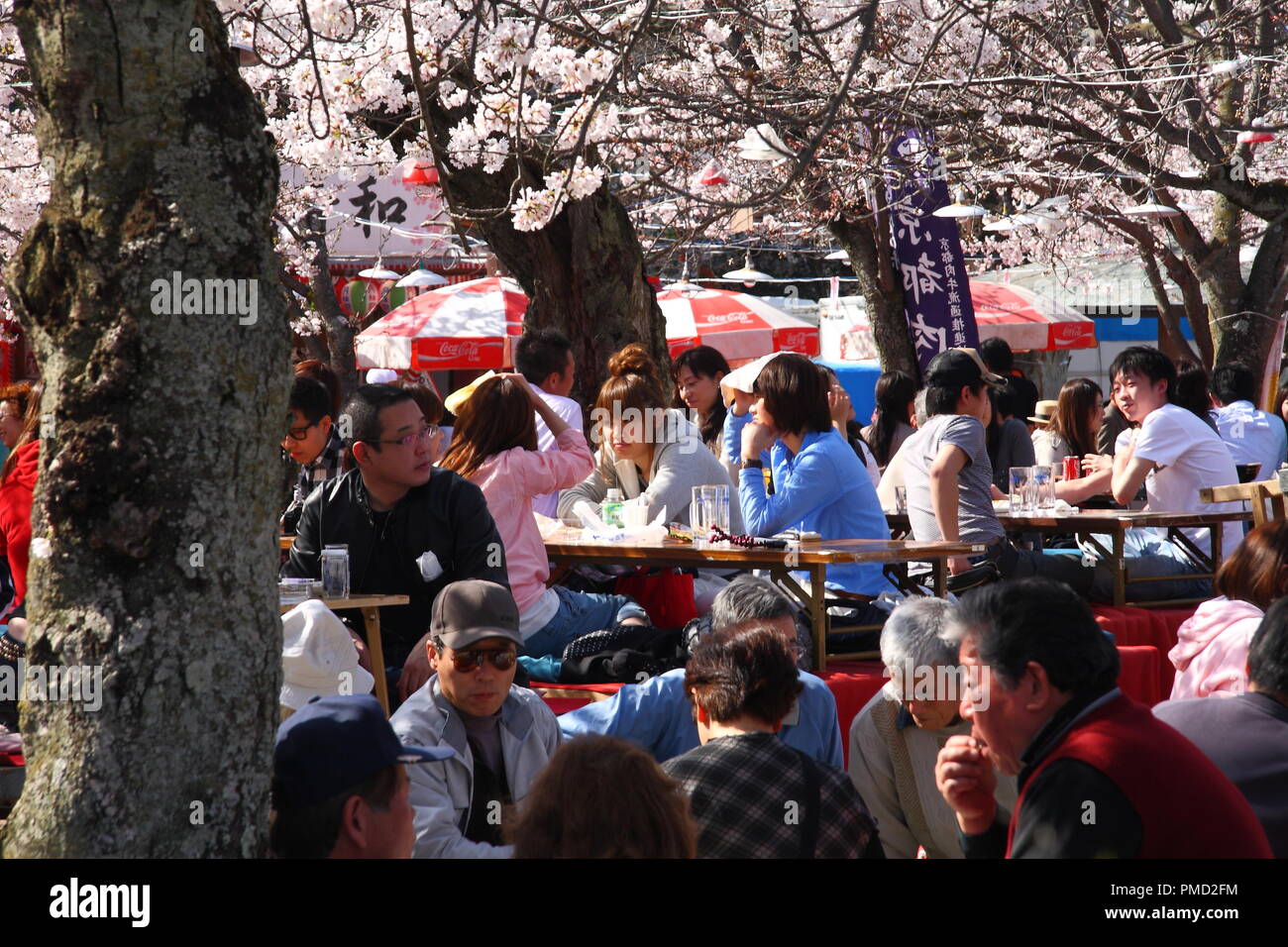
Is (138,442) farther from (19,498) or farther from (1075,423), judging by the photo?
(1075,423)

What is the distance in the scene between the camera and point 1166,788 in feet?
8.01

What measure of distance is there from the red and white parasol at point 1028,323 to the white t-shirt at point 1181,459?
26.2 ft

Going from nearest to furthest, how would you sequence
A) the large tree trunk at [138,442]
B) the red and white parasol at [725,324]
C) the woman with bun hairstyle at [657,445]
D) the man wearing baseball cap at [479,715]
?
the large tree trunk at [138,442], the man wearing baseball cap at [479,715], the woman with bun hairstyle at [657,445], the red and white parasol at [725,324]

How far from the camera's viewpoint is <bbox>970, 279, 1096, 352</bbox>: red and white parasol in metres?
15.4

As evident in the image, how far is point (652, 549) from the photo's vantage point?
19.7 feet

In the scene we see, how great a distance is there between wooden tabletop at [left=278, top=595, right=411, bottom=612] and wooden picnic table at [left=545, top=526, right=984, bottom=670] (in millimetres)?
1326

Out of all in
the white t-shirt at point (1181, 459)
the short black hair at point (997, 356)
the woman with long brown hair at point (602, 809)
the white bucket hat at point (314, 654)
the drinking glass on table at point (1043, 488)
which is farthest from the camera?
the short black hair at point (997, 356)

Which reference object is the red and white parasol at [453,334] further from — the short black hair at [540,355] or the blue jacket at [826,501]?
the blue jacket at [826,501]

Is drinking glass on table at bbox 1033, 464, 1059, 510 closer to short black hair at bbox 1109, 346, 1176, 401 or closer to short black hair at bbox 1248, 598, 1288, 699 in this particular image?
short black hair at bbox 1109, 346, 1176, 401

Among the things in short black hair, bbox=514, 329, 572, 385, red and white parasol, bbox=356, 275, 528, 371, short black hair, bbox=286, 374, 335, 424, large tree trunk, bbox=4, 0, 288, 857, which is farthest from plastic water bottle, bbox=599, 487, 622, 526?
red and white parasol, bbox=356, 275, 528, 371

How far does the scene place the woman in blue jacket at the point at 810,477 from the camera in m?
6.09

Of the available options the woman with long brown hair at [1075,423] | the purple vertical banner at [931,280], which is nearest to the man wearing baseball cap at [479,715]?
the woman with long brown hair at [1075,423]

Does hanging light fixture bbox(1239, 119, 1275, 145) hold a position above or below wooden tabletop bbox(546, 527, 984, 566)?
above

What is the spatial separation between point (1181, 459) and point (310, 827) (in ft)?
19.5
